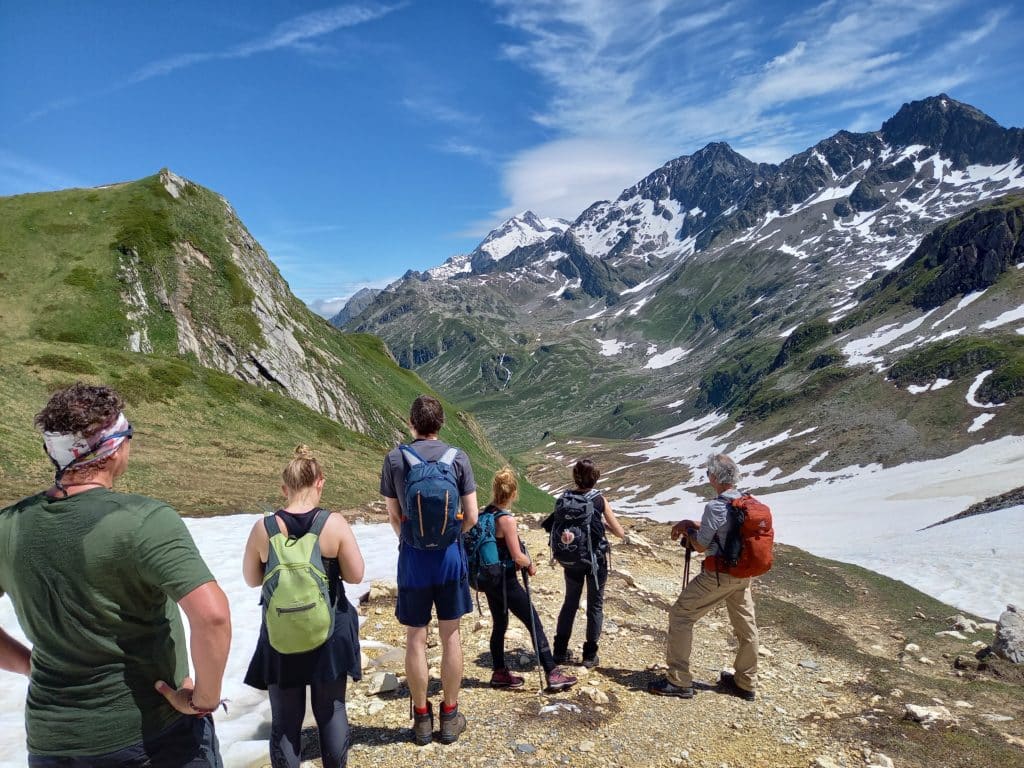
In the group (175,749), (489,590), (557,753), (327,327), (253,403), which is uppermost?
(327,327)

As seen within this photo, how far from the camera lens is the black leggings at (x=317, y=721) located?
6391mm

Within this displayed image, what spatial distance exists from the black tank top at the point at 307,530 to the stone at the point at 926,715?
9.35 metres

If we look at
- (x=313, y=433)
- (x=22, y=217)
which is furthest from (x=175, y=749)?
(x=22, y=217)

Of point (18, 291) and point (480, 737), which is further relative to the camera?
point (18, 291)

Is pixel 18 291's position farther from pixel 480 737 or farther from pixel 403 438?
pixel 480 737

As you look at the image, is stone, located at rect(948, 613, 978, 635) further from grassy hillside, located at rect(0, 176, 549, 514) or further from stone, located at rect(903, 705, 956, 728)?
grassy hillside, located at rect(0, 176, 549, 514)

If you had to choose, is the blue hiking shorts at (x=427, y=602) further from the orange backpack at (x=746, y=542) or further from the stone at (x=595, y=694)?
the orange backpack at (x=746, y=542)

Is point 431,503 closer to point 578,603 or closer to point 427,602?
point 427,602

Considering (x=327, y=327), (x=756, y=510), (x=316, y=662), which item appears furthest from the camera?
(x=327, y=327)

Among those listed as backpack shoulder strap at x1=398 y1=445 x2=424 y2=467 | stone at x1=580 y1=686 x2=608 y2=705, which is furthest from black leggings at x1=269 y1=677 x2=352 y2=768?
stone at x1=580 y1=686 x2=608 y2=705

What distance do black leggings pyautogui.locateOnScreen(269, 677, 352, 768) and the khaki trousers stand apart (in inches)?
229

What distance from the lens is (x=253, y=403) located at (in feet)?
136

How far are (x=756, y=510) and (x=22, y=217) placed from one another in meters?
66.4

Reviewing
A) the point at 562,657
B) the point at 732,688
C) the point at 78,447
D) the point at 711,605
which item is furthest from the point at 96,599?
the point at 732,688
